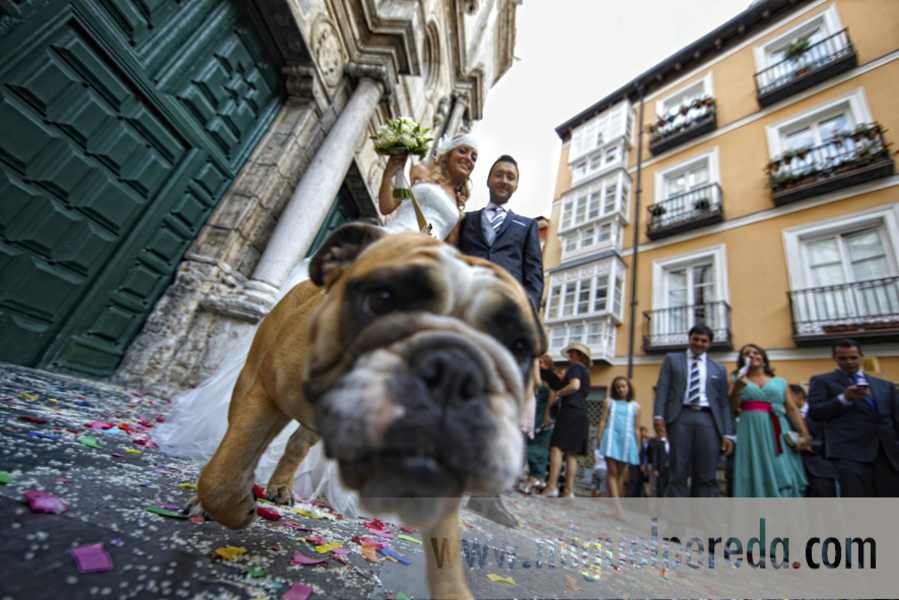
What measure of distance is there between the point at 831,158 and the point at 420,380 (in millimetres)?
15794

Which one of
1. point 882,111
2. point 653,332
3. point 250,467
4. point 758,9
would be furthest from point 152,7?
point 758,9

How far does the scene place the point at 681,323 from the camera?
1305 centimetres

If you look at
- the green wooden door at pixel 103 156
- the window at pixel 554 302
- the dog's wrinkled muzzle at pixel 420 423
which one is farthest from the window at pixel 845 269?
the green wooden door at pixel 103 156

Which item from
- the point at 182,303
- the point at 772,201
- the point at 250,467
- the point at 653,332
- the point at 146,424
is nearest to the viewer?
the point at 250,467

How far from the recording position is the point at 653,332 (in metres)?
13.6

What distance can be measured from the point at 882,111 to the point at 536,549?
16168mm

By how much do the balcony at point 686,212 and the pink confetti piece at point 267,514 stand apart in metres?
15.6

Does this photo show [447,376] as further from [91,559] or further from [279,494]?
[279,494]

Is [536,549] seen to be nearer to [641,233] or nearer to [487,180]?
[487,180]

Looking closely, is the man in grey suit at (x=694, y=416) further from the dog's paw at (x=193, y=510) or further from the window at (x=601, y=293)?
the window at (x=601, y=293)

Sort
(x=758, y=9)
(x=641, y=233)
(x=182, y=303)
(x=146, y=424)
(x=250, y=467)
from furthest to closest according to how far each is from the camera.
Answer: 1. (x=641, y=233)
2. (x=758, y=9)
3. (x=182, y=303)
4. (x=146, y=424)
5. (x=250, y=467)

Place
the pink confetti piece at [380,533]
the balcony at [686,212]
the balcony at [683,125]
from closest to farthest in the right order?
the pink confetti piece at [380,533] < the balcony at [686,212] < the balcony at [683,125]

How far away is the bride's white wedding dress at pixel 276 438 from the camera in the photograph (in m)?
2.51

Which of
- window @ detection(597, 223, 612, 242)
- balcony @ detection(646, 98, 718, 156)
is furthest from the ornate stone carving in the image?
balcony @ detection(646, 98, 718, 156)
